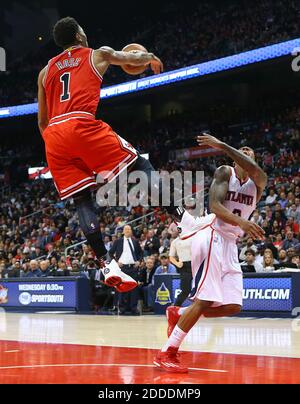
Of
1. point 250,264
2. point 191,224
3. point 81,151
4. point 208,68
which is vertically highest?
point 208,68

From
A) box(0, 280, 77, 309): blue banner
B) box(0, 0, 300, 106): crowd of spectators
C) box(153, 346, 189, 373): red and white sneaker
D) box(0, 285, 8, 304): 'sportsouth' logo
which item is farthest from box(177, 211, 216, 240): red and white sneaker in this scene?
box(0, 0, 300, 106): crowd of spectators

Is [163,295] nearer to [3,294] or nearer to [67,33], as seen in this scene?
[3,294]

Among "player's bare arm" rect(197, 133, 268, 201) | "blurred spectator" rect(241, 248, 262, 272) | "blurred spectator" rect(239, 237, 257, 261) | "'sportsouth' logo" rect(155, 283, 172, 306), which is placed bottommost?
"'sportsouth' logo" rect(155, 283, 172, 306)

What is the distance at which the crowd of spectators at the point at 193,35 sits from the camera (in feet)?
61.8

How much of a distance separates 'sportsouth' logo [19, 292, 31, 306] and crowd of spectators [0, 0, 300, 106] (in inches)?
370

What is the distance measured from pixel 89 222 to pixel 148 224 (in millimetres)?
12300

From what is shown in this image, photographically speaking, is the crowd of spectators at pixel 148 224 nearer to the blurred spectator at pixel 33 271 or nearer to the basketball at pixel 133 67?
the blurred spectator at pixel 33 271

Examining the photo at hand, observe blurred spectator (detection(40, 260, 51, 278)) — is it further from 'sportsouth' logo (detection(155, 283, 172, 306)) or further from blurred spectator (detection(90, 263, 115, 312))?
'sportsouth' logo (detection(155, 283, 172, 306))

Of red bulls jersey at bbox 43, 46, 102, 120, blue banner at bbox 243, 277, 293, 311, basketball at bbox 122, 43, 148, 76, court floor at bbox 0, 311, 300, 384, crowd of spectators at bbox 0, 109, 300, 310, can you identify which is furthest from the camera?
crowd of spectators at bbox 0, 109, 300, 310

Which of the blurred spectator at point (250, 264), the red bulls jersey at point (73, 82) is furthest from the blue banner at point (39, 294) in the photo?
the red bulls jersey at point (73, 82)

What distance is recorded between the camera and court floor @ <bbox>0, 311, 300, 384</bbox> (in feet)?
13.4

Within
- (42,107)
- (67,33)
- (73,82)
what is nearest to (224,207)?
(73,82)

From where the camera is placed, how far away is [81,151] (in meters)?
4.35
